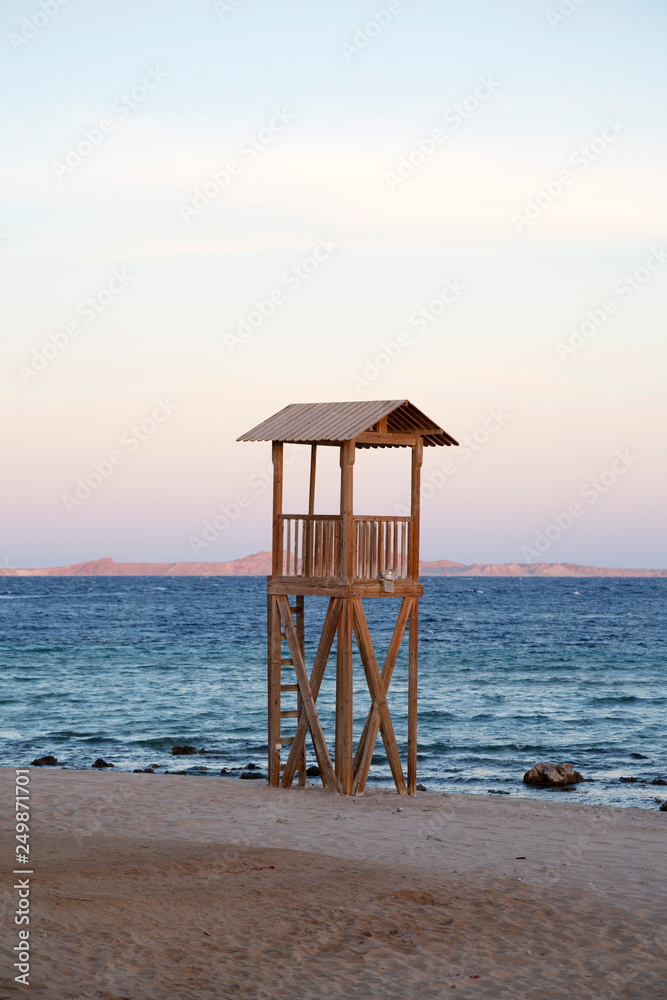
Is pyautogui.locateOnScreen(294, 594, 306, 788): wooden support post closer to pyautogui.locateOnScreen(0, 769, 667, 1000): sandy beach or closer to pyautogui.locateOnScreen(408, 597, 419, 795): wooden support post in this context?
pyautogui.locateOnScreen(0, 769, 667, 1000): sandy beach

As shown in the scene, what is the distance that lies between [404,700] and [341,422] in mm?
21544

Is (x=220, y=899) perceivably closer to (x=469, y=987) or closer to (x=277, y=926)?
(x=277, y=926)

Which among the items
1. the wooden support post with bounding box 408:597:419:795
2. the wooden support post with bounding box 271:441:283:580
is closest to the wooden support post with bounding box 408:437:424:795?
the wooden support post with bounding box 408:597:419:795

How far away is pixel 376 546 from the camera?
16703 mm

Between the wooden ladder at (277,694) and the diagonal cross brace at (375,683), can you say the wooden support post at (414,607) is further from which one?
the wooden ladder at (277,694)

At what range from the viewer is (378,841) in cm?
1355

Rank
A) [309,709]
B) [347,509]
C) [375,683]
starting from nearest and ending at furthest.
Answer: [347,509] < [309,709] < [375,683]

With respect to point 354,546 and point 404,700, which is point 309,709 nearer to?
point 354,546

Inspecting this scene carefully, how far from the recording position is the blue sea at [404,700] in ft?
78.7

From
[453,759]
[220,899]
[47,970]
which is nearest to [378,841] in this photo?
[220,899]

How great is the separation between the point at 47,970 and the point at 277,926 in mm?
2291

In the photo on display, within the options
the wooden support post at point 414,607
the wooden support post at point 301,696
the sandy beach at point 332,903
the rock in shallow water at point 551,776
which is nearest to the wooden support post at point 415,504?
the wooden support post at point 414,607

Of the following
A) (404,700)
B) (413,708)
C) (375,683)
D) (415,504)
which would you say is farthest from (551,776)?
(404,700)

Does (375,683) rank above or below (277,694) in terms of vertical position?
above
